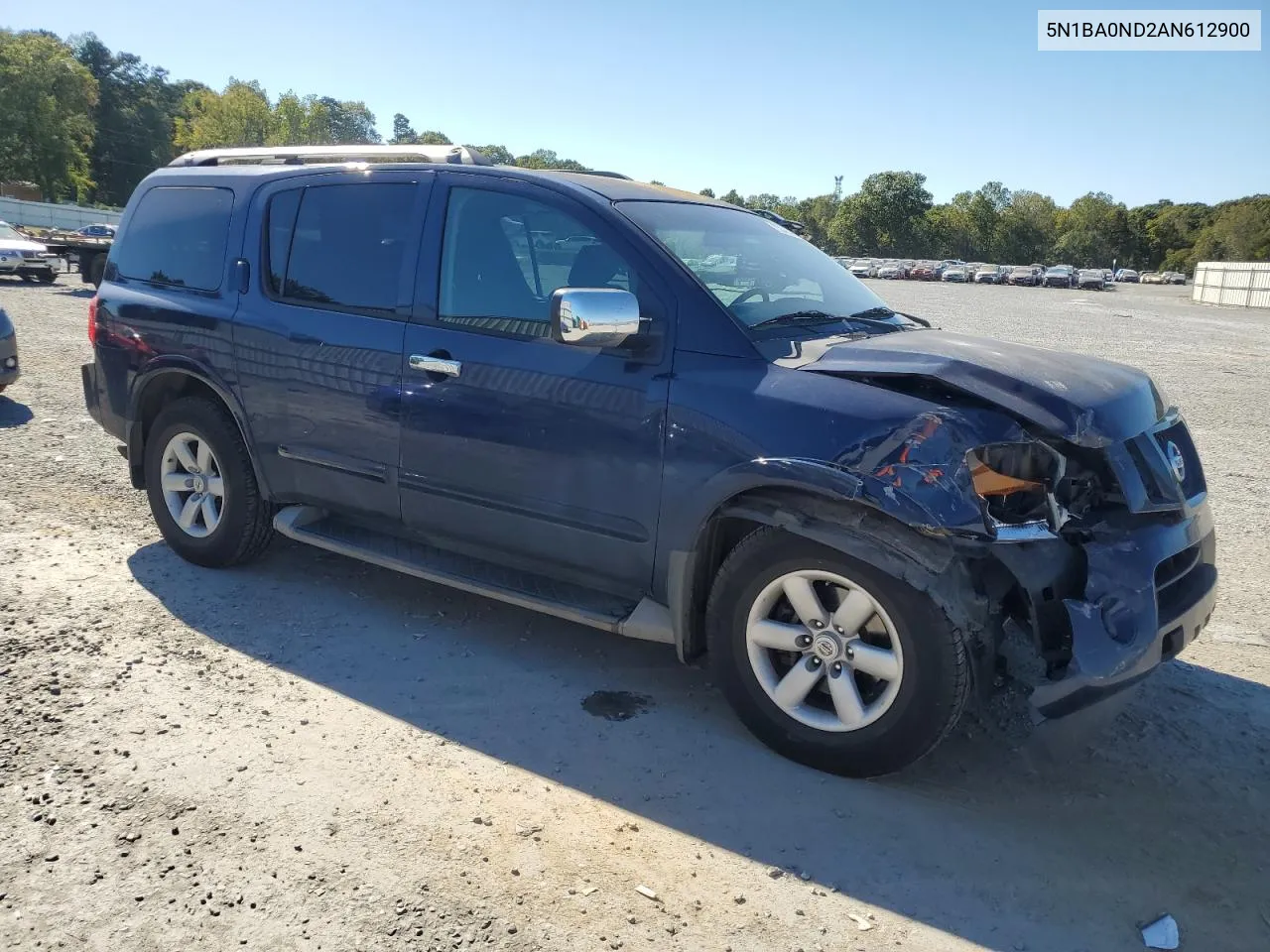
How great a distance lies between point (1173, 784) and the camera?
3307 millimetres

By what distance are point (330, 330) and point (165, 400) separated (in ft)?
4.46

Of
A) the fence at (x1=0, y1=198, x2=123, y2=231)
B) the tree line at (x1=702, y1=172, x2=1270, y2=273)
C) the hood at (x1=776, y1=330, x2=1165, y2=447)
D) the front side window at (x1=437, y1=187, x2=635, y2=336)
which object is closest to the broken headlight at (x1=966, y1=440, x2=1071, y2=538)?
the hood at (x1=776, y1=330, x2=1165, y2=447)

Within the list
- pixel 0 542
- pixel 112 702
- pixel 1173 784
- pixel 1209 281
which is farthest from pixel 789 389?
pixel 1209 281

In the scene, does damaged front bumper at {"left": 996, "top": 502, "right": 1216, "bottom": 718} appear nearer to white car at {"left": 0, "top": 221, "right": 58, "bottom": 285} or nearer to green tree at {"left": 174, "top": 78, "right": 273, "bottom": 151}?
white car at {"left": 0, "top": 221, "right": 58, "bottom": 285}

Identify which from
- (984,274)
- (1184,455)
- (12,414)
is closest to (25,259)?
(12,414)

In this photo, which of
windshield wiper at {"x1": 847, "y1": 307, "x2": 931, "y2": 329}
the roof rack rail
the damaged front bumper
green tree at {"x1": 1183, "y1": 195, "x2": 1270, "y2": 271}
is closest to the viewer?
the damaged front bumper

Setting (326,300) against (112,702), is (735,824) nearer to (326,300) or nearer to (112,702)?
(112,702)

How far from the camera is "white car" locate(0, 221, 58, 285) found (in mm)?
20859

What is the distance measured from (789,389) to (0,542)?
439 cm

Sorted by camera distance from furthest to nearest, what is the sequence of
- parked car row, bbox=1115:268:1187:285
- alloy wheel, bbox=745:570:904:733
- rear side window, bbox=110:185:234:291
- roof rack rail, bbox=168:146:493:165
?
parked car row, bbox=1115:268:1187:285 → rear side window, bbox=110:185:234:291 → roof rack rail, bbox=168:146:493:165 → alloy wheel, bbox=745:570:904:733

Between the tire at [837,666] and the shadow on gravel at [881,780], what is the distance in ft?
0.43

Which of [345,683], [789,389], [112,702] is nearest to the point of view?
[789,389]

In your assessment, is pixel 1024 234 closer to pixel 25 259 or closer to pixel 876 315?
pixel 25 259

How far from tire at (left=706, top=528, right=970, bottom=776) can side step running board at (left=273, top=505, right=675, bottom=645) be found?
0.95 ft
